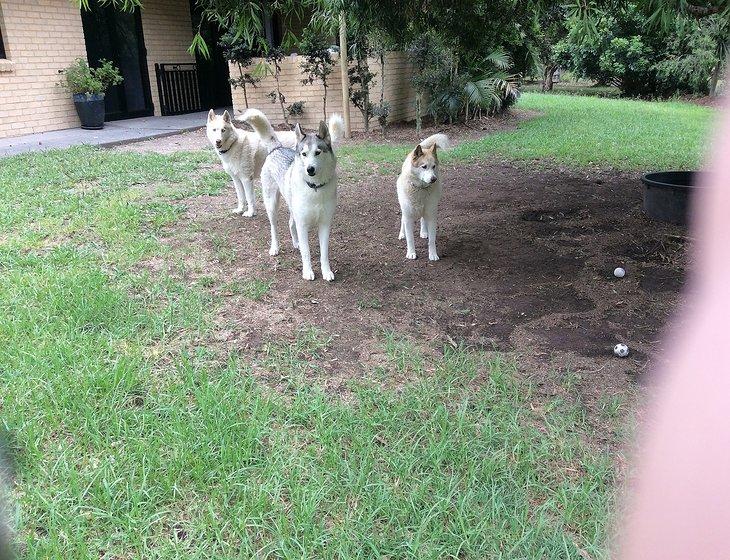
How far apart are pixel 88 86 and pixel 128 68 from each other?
8.24 feet

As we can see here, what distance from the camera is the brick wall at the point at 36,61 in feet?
34.1

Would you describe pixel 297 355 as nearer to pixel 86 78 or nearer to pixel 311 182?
pixel 311 182

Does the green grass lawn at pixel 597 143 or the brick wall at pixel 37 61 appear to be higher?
the brick wall at pixel 37 61

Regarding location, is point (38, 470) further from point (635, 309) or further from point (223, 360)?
point (635, 309)

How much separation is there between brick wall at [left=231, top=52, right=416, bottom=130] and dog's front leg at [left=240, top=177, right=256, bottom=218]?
651 cm

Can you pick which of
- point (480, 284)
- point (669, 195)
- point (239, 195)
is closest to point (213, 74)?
point (239, 195)

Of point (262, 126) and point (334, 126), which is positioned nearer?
point (334, 126)

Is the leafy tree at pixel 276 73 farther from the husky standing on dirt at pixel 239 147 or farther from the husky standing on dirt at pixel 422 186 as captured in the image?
the husky standing on dirt at pixel 422 186

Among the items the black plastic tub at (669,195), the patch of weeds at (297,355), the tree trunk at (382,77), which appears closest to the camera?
the patch of weeds at (297,355)

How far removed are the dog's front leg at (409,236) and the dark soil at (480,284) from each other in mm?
90

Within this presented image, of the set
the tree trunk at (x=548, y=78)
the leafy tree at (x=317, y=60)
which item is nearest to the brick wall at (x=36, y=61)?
the leafy tree at (x=317, y=60)

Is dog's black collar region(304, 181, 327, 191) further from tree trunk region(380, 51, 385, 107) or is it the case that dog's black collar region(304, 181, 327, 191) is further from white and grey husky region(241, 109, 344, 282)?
tree trunk region(380, 51, 385, 107)

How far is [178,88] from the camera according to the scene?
47.7 feet

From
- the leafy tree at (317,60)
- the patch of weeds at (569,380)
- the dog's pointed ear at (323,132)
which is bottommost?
the patch of weeds at (569,380)
